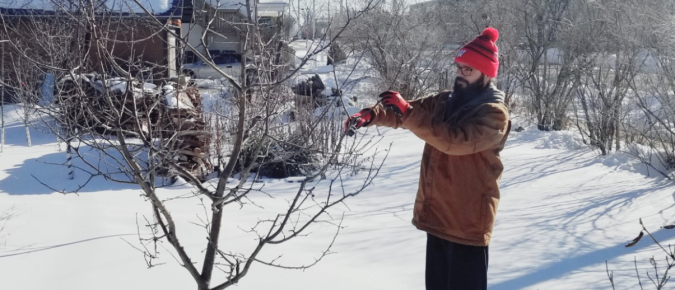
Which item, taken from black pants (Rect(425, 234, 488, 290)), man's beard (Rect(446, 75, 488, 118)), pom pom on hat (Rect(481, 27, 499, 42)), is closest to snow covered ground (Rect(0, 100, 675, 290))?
black pants (Rect(425, 234, 488, 290))

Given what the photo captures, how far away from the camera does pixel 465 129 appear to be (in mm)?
2562

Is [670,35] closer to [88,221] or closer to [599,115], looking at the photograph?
[599,115]

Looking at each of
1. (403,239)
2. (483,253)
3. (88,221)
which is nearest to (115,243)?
(88,221)

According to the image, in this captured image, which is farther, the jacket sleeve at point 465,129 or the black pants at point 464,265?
the black pants at point 464,265

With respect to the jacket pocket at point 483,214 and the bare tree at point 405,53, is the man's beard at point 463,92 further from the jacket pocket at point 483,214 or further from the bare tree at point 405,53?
the bare tree at point 405,53

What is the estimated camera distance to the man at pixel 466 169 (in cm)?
264

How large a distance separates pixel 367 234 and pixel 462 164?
2.69 m

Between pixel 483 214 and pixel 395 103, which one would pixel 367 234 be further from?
pixel 395 103

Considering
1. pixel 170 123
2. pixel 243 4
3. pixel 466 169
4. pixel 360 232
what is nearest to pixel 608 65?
pixel 360 232

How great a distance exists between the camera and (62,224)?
5.20 m

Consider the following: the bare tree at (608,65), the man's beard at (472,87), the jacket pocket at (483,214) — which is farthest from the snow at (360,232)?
the bare tree at (608,65)

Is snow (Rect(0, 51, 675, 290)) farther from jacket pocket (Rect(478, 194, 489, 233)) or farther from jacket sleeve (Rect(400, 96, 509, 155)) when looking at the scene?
jacket pocket (Rect(478, 194, 489, 233))

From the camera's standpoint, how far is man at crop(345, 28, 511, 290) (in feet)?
8.66

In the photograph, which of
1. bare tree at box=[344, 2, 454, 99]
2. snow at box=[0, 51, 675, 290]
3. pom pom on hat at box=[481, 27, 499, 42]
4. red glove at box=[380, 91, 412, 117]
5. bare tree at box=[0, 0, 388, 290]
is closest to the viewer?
bare tree at box=[0, 0, 388, 290]
